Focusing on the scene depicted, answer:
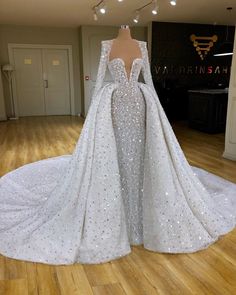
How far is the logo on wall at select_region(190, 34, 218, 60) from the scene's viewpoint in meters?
8.32

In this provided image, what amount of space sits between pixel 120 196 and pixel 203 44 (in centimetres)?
751

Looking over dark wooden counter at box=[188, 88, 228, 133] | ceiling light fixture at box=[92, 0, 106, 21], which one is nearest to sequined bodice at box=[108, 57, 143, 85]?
ceiling light fixture at box=[92, 0, 106, 21]

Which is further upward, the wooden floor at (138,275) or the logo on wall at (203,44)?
the logo on wall at (203,44)

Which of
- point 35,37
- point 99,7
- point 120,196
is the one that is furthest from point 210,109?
point 35,37

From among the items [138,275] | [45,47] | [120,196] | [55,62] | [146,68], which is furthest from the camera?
[55,62]

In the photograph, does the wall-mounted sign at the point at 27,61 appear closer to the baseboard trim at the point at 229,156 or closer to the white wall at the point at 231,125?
the white wall at the point at 231,125

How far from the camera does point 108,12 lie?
263 inches

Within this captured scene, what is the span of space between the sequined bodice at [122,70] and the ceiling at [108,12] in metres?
3.94

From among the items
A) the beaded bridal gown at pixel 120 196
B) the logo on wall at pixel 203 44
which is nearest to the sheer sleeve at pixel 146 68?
the beaded bridal gown at pixel 120 196

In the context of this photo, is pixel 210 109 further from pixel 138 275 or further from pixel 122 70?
pixel 138 275

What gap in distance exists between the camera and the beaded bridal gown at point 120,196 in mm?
2125

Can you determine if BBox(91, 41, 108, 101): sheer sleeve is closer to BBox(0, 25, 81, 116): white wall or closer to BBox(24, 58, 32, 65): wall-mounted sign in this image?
BBox(0, 25, 81, 116): white wall

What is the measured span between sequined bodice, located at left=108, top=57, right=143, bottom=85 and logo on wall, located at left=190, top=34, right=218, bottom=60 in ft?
22.2

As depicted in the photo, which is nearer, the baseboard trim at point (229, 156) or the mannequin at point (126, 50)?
the mannequin at point (126, 50)
